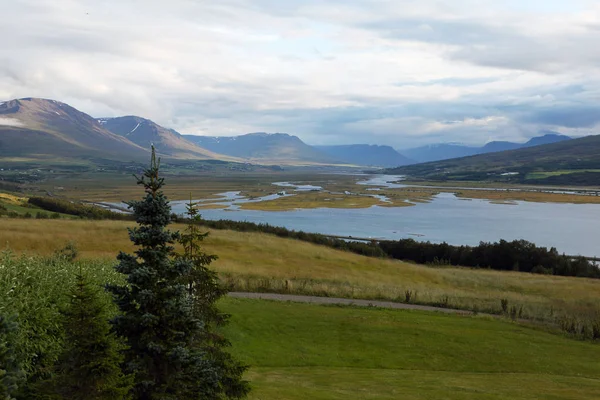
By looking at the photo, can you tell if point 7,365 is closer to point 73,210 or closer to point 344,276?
point 344,276

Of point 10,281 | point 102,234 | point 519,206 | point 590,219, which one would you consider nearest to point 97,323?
point 10,281

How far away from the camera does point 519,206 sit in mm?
120625

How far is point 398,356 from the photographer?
22.8 meters

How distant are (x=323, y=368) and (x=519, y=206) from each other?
113m

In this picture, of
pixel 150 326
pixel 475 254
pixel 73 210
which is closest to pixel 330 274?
pixel 475 254

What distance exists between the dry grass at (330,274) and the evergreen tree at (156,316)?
83.8 ft

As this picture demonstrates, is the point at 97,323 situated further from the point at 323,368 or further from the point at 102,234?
the point at 102,234

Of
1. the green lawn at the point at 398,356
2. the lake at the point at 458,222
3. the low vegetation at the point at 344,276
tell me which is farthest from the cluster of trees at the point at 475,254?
the green lawn at the point at 398,356

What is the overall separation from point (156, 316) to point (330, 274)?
37777 mm

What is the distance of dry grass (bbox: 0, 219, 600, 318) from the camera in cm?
3622

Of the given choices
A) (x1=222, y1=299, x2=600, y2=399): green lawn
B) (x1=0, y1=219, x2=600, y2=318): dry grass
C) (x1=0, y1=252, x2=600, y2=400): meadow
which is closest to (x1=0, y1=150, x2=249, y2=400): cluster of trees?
(x1=0, y1=252, x2=600, y2=400): meadow

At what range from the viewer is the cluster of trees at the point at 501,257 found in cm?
5569

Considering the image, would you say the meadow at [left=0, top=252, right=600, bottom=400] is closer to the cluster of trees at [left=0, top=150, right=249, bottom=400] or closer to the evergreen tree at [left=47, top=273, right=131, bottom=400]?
the cluster of trees at [left=0, top=150, right=249, bottom=400]

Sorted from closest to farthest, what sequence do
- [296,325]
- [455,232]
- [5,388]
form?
[5,388], [296,325], [455,232]
